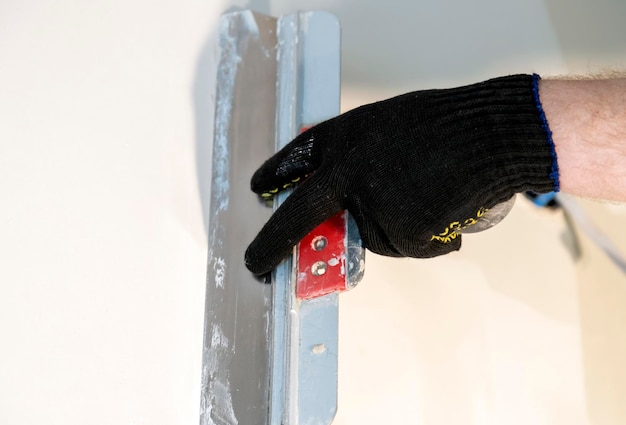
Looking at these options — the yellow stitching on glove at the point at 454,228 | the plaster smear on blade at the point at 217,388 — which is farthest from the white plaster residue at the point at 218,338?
the yellow stitching on glove at the point at 454,228

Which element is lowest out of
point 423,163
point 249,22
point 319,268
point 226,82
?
point 319,268

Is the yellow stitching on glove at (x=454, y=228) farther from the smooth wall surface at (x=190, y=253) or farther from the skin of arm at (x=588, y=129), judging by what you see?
the smooth wall surface at (x=190, y=253)

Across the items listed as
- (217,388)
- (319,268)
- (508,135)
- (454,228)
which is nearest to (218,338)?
(217,388)

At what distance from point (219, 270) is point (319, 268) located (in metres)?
0.16

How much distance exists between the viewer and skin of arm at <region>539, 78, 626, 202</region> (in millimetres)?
679

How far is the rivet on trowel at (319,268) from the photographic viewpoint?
28.8 inches

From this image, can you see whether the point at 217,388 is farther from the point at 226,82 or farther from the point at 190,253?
the point at 226,82

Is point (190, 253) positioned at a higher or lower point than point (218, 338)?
higher

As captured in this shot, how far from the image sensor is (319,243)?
75 centimetres

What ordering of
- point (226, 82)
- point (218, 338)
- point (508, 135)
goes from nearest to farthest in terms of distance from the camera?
point (508, 135) → point (218, 338) → point (226, 82)

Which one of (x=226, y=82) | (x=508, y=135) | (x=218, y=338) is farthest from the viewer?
(x=226, y=82)

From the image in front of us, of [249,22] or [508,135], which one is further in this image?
[249,22]

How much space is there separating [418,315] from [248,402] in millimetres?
480

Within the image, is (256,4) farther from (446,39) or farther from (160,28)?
(446,39)
